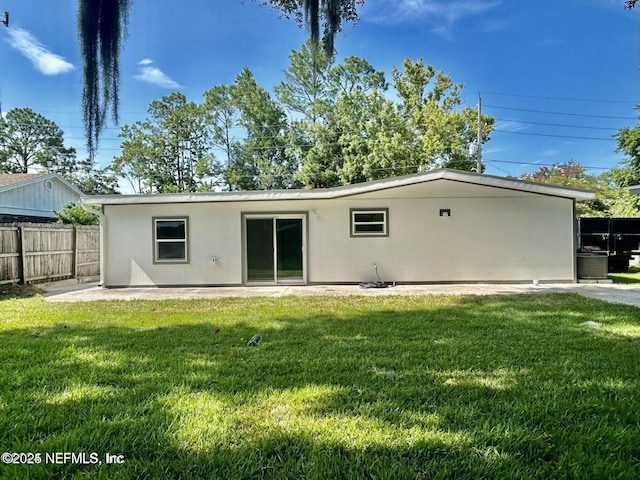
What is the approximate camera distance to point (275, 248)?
1014 centimetres

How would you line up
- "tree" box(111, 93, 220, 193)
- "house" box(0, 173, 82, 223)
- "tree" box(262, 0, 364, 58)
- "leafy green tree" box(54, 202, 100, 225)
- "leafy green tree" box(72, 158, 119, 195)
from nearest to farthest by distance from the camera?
1. "tree" box(262, 0, 364, 58)
2. "leafy green tree" box(54, 202, 100, 225)
3. "house" box(0, 173, 82, 223)
4. "tree" box(111, 93, 220, 193)
5. "leafy green tree" box(72, 158, 119, 195)

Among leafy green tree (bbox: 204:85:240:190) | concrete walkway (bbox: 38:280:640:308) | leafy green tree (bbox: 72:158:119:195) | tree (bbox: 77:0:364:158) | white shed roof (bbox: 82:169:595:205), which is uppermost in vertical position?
leafy green tree (bbox: 204:85:240:190)

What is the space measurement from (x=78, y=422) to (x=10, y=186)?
19073 millimetres

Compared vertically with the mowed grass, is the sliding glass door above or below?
above

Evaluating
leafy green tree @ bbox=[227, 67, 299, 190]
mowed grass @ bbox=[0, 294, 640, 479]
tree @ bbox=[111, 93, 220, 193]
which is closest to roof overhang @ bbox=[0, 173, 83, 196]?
tree @ bbox=[111, 93, 220, 193]

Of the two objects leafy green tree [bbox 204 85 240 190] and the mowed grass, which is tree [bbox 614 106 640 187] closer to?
the mowed grass

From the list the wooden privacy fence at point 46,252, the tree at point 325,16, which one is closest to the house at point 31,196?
the wooden privacy fence at point 46,252

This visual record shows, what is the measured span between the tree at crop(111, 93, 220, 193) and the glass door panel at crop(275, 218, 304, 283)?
63.9 ft

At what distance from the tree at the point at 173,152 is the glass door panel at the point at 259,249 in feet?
63.0

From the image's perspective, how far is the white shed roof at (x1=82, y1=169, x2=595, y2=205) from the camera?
9.27 metres

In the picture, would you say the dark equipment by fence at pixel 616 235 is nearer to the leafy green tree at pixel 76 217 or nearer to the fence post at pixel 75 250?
the fence post at pixel 75 250

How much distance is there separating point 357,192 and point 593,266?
6360 millimetres

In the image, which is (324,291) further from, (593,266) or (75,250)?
(75,250)

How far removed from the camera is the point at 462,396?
2.69 metres
